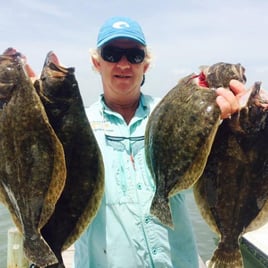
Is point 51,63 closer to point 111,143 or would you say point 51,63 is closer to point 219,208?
point 111,143

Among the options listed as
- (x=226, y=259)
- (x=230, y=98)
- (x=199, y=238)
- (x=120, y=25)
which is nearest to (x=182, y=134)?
(x=230, y=98)

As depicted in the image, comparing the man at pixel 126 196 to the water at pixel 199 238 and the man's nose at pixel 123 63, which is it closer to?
the man's nose at pixel 123 63

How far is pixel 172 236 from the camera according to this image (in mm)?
3736

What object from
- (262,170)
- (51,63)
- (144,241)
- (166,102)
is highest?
(51,63)

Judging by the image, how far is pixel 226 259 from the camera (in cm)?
296

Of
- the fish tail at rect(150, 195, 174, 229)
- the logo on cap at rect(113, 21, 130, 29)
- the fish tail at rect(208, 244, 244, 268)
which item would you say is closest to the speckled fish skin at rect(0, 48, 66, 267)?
the fish tail at rect(150, 195, 174, 229)

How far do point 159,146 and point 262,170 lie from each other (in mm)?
Answer: 682

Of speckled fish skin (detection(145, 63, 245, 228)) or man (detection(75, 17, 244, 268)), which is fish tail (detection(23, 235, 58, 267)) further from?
man (detection(75, 17, 244, 268))

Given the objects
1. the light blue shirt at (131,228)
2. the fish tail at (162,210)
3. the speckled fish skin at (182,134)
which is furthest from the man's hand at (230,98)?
the light blue shirt at (131,228)

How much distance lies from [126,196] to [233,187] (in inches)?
38.1

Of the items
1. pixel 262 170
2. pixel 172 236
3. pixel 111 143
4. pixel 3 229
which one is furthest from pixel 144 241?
pixel 3 229

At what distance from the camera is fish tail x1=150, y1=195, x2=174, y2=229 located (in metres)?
2.80

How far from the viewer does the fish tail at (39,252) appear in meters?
2.56

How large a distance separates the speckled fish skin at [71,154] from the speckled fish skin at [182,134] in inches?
15.0
